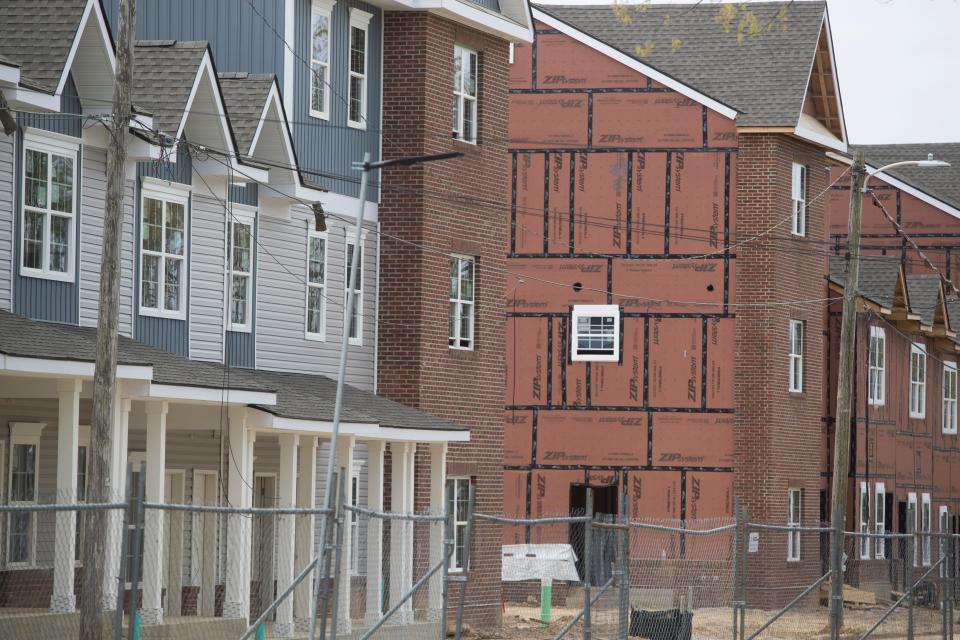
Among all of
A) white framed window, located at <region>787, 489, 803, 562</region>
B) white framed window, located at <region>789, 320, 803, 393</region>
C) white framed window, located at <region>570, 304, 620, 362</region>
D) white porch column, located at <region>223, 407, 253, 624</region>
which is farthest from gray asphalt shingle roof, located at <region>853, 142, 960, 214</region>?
white porch column, located at <region>223, 407, 253, 624</region>

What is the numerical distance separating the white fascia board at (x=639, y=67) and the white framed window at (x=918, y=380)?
14.4 m

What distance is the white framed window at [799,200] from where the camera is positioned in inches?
1724

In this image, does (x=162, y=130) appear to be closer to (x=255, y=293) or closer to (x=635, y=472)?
(x=255, y=293)

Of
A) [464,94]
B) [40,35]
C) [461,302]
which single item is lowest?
[461,302]

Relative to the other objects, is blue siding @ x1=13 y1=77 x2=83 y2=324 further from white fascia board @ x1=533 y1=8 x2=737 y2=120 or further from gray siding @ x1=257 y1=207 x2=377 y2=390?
white fascia board @ x1=533 y1=8 x2=737 y2=120

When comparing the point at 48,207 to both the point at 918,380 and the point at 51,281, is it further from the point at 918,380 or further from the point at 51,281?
the point at 918,380

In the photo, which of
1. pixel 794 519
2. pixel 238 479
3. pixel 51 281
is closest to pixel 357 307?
pixel 238 479

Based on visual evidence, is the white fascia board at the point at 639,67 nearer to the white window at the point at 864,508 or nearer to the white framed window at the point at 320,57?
the white window at the point at 864,508

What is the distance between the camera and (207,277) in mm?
27438

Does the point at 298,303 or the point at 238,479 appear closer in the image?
the point at 238,479

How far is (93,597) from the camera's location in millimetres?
17906

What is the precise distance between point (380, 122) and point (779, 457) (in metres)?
15.8

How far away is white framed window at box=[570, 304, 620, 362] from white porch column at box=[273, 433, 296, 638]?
17873 mm

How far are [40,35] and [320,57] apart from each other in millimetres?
7785
